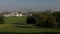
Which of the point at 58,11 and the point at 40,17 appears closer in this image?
the point at 40,17

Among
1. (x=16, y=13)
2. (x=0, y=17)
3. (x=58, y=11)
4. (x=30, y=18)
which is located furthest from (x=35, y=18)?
(x=16, y=13)

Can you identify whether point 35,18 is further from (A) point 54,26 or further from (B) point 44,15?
(A) point 54,26

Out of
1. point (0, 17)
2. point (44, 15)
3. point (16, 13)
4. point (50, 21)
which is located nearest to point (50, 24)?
point (50, 21)

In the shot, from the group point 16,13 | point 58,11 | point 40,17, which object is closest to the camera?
point 40,17

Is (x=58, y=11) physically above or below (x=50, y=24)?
above

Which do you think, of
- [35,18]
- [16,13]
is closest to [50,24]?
[35,18]

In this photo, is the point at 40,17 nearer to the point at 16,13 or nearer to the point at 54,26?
the point at 54,26

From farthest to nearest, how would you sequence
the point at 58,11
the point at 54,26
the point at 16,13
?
the point at 16,13, the point at 58,11, the point at 54,26

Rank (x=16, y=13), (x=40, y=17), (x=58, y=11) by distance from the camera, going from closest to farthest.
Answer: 1. (x=40, y=17)
2. (x=58, y=11)
3. (x=16, y=13)

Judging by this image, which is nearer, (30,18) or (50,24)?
(50,24)
